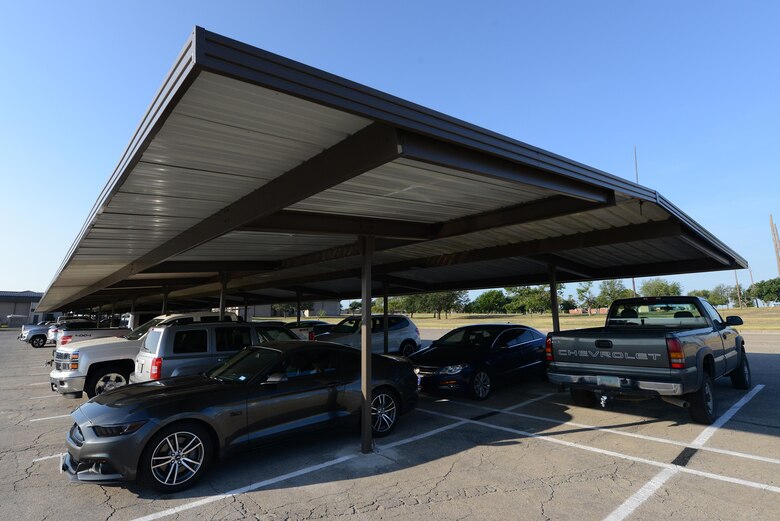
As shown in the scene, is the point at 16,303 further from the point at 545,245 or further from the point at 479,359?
the point at 545,245

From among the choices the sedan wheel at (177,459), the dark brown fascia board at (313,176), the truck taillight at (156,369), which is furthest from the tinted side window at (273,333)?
the sedan wheel at (177,459)

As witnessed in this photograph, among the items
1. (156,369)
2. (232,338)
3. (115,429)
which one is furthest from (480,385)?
(115,429)

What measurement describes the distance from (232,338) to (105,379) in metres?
2.94

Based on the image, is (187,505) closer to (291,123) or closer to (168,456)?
(168,456)

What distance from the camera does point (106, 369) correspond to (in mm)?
8648

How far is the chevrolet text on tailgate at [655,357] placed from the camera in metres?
5.98

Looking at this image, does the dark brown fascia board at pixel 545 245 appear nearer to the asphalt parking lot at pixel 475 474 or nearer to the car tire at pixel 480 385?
the car tire at pixel 480 385

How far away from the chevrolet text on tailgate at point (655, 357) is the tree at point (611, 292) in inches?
2260

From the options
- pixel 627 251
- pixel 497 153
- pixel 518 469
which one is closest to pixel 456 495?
pixel 518 469

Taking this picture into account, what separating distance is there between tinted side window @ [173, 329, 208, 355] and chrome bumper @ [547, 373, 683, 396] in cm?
612

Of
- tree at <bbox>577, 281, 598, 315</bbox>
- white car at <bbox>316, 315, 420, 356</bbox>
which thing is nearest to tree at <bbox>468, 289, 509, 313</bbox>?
tree at <bbox>577, 281, 598, 315</bbox>

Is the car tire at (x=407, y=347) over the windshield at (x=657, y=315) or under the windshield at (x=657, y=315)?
under

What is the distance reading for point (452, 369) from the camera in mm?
8406

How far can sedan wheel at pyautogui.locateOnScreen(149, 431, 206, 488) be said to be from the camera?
4.38 metres
